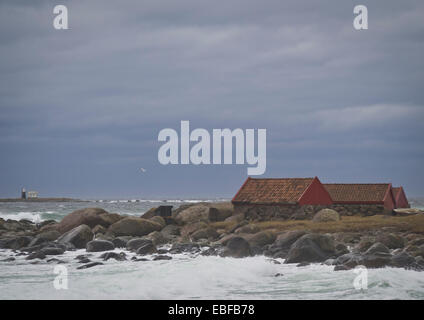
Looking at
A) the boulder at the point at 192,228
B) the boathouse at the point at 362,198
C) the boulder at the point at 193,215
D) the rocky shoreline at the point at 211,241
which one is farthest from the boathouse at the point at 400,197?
the boulder at the point at 192,228

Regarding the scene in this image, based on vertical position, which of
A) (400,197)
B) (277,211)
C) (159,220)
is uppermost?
(400,197)

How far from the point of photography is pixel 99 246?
26.5 metres

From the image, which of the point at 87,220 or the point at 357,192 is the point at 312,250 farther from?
the point at 357,192

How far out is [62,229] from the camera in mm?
32219

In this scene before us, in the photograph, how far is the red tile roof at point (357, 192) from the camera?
36906 mm

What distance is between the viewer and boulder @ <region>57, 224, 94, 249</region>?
28.0 m

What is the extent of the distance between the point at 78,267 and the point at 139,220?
419 inches

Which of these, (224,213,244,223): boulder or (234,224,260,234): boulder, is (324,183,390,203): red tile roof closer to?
(224,213,244,223): boulder

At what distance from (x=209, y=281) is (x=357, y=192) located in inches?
857

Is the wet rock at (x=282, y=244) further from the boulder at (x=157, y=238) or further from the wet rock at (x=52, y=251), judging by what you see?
the wet rock at (x=52, y=251)

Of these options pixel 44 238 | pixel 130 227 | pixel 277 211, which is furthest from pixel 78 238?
pixel 277 211

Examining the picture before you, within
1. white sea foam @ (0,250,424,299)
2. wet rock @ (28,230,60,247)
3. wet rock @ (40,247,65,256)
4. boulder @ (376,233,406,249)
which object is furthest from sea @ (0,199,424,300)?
wet rock @ (28,230,60,247)
